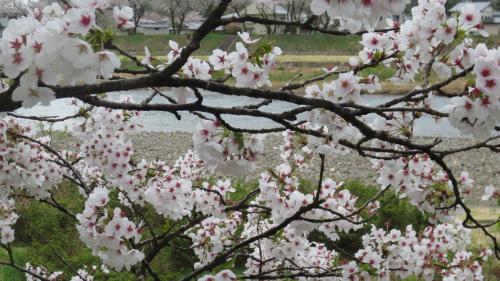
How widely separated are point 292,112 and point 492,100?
1.33 feet

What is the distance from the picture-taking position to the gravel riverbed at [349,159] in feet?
30.1

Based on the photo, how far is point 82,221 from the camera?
1.94 m

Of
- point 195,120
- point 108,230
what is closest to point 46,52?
point 108,230

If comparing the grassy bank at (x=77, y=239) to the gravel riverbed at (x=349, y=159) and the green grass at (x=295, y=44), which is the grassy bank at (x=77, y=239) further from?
the green grass at (x=295, y=44)

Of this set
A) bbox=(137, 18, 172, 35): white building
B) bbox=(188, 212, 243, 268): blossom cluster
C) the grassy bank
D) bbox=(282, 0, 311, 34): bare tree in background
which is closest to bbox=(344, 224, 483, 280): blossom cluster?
bbox=(188, 212, 243, 268): blossom cluster

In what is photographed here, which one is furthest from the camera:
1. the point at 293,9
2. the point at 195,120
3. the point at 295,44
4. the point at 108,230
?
the point at 295,44

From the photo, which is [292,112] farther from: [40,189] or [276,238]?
[40,189]

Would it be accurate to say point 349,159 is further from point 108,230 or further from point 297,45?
point 297,45

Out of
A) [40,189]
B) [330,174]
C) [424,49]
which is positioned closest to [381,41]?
[424,49]

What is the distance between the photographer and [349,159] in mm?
10156

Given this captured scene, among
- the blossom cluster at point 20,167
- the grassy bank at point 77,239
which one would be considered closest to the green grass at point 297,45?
the grassy bank at point 77,239

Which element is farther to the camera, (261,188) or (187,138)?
(187,138)

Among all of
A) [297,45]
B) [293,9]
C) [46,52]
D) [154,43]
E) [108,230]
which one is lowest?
[154,43]

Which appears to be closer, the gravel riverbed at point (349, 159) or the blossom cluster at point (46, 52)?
the blossom cluster at point (46, 52)
